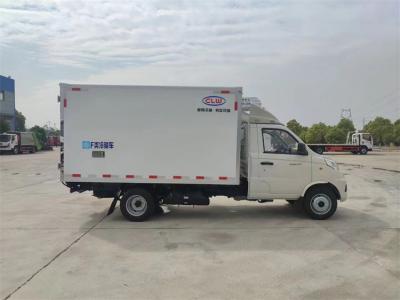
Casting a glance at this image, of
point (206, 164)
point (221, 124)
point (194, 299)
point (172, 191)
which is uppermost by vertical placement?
point (221, 124)

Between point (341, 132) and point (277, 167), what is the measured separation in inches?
2952

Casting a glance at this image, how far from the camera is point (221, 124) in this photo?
902cm

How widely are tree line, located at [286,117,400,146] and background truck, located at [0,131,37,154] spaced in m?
49.2

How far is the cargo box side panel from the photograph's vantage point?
354 inches

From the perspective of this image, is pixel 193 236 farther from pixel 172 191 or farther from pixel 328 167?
pixel 328 167

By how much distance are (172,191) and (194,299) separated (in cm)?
466

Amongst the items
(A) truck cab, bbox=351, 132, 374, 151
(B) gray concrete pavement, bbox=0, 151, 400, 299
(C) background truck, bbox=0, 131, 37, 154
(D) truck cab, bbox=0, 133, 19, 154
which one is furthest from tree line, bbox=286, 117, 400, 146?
(B) gray concrete pavement, bbox=0, 151, 400, 299

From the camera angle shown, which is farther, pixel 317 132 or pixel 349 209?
pixel 317 132

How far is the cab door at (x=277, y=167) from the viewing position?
9.21 m

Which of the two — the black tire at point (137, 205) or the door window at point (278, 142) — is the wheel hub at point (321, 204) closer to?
the door window at point (278, 142)

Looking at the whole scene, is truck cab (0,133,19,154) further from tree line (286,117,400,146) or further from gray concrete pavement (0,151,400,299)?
tree line (286,117,400,146)

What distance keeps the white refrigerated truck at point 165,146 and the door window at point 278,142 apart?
0.02 m

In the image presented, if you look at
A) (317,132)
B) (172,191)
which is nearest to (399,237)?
(172,191)

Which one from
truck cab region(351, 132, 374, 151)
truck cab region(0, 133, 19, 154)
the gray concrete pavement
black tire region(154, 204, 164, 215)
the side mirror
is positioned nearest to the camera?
the gray concrete pavement
